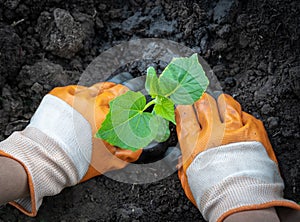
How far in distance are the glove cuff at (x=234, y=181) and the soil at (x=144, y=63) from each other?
163mm

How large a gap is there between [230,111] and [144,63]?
0.40 m

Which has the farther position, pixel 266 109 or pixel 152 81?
pixel 266 109

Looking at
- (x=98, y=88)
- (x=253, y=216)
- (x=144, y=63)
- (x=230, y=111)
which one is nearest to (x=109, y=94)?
(x=98, y=88)

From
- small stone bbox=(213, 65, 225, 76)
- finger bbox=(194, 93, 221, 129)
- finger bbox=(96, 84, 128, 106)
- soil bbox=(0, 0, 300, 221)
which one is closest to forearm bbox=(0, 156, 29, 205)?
soil bbox=(0, 0, 300, 221)

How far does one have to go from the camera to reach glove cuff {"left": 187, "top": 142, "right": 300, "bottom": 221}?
1.49 m

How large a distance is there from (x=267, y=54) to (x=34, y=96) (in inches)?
34.3

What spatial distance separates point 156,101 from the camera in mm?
1456

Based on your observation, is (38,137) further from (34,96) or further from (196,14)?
(196,14)

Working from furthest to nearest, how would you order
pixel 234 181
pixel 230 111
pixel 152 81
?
pixel 230 111
pixel 234 181
pixel 152 81

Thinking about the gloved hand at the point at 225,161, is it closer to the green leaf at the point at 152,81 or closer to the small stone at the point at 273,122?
the small stone at the point at 273,122

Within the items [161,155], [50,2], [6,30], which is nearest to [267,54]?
[161,155]

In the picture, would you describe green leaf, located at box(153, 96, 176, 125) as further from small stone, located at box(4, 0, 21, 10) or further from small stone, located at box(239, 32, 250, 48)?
small stone, located at box(4, 0, 21, 10)

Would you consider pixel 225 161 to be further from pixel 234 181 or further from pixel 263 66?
pixel 263 66

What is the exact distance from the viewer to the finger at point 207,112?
1639 millimetres
